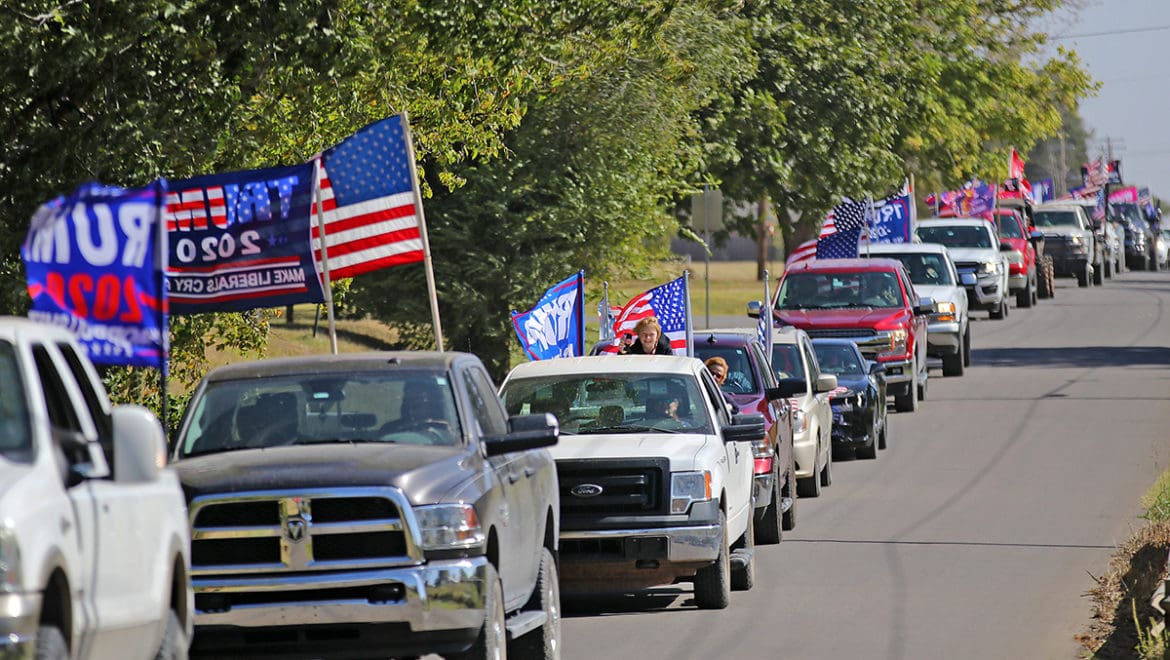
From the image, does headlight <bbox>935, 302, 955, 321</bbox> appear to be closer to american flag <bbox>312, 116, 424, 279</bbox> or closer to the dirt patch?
the dirt patch

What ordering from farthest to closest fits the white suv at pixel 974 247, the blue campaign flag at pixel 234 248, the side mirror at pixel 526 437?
the white suv at pixel 974 247
the blue campaign flag at pixel 234 248
the side mirror at pixel 526 437

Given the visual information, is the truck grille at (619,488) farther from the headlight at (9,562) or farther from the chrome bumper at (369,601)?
the headlight at (9,562)

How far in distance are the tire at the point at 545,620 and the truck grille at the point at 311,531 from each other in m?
1.62

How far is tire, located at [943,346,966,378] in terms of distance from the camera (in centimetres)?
3372

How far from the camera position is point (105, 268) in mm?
9383

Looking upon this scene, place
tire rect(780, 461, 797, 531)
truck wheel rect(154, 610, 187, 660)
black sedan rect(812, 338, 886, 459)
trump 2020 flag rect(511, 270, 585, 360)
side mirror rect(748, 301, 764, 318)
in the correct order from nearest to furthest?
truck wheel rect(154, 610, 187, 660) → tire rect(780, 461, 797, 531) → trump 2020 flag rect(511, 270, 585, 360) → black sedan rect(812, 338, 886, 459) → side mirror rect(748, 301, 764, 318)

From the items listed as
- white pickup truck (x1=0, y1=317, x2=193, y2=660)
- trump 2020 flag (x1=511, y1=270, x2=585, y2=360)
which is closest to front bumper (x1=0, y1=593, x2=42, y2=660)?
white pickup truck (x1=0, y1=317, x2=193, y2=660)

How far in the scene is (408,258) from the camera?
47.6 feet

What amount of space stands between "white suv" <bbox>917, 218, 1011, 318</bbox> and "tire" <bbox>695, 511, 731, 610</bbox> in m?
29.1

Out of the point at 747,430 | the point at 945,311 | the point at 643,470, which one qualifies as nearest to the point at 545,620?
the point at 643,470

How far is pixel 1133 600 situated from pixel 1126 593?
1466 millimetres

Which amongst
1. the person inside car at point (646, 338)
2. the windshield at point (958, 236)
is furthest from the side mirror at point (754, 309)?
the windshield at point (958, 236)

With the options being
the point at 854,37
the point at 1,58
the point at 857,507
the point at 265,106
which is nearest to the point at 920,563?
the point at 857,507

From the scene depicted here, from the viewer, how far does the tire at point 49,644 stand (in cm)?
623
